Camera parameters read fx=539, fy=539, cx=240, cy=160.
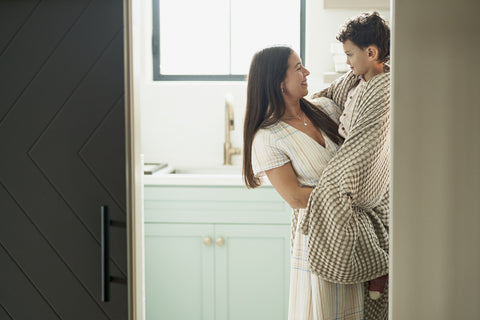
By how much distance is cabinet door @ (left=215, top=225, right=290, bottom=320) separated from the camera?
2.54 meters

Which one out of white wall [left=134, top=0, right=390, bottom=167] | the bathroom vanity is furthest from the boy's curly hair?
white wall [left=134, top=0, right=390, bottom=167]

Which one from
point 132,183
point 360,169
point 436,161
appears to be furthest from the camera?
point 360,169

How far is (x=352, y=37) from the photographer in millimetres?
1593

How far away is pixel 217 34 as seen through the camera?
124 inches

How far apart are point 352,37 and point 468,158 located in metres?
0.54

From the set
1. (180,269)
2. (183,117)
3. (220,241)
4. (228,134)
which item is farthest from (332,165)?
(183,117)

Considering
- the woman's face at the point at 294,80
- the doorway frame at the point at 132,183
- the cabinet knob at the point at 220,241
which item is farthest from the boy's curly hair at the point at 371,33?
the cabinet knob at the point at 220,241

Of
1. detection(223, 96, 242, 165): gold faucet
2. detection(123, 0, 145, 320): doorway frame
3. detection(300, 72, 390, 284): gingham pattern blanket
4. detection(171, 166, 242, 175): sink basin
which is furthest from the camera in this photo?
detection(171, 166, 242, 175): sink basin

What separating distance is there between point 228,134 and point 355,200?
153 centimetres

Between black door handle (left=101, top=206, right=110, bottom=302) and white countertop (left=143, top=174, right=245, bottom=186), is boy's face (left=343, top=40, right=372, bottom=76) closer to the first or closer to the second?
black door handle (left=101, top=206, right=110, bottom=302)

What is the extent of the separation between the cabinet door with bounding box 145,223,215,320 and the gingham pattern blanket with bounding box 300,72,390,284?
3.36 feet

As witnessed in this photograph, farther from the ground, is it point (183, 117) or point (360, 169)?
point (183, 117)

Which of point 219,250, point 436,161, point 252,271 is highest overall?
point 436,161

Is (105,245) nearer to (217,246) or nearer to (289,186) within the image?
(289,186)
